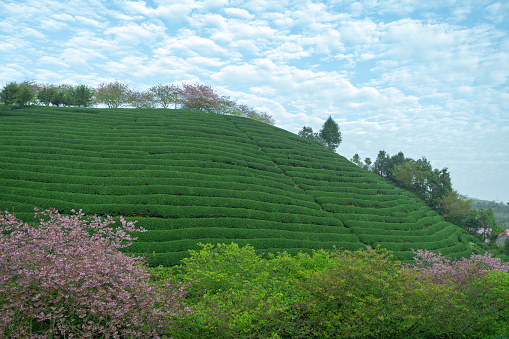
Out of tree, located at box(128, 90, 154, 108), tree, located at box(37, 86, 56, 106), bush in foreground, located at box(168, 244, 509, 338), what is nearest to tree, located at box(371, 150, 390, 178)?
tree, located at box(128, 90, 154, 108)

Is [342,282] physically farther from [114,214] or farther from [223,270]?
[114,214]

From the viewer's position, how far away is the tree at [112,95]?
5041cm

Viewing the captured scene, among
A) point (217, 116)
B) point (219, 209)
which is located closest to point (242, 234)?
point (219, 209)

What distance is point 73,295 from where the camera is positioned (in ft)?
21.5

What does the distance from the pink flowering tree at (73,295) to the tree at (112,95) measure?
4883 centimetres

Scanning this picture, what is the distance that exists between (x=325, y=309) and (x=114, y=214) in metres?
15.0

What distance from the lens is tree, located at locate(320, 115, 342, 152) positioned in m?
64.5

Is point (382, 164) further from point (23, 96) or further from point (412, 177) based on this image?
point (23, 96)

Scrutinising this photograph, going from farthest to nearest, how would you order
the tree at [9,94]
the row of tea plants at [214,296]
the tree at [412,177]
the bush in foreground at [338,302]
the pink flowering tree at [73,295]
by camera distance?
the tree at [412,177] → the tree at [9,94] → the bush in foreground at [338,302] → the row of tea plants at [214,296] → the pink flowering tree at [73,295]

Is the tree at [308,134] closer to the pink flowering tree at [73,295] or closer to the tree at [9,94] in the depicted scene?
the tree at [9,94]

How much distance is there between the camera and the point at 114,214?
18953mm

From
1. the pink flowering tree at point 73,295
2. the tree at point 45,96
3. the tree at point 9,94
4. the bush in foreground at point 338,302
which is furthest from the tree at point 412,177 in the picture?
the tree at point 9,94

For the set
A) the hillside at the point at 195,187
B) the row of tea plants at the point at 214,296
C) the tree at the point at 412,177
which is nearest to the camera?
the row of tea plants at the point at 214,296

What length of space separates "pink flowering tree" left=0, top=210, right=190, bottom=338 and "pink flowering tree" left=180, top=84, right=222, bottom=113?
156ft
